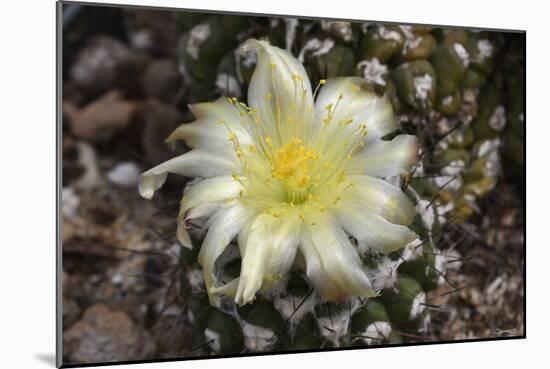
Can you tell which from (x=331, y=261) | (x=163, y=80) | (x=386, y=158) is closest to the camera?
(x=331, y=261)

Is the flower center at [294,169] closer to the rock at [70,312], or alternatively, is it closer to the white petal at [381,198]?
the white petal at [381,198]

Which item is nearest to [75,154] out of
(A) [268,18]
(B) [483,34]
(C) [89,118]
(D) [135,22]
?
(C) [89,118]

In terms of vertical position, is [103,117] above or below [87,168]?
above

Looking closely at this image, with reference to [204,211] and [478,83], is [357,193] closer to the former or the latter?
[204,211]

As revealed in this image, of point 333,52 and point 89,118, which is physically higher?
point 333,52

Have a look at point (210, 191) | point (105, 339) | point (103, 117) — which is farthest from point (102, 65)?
point (105, 339)

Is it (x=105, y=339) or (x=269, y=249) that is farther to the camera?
(x=105, y=339)

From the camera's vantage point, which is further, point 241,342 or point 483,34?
point 483,34

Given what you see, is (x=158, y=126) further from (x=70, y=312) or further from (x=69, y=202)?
(x=70, y=312)
